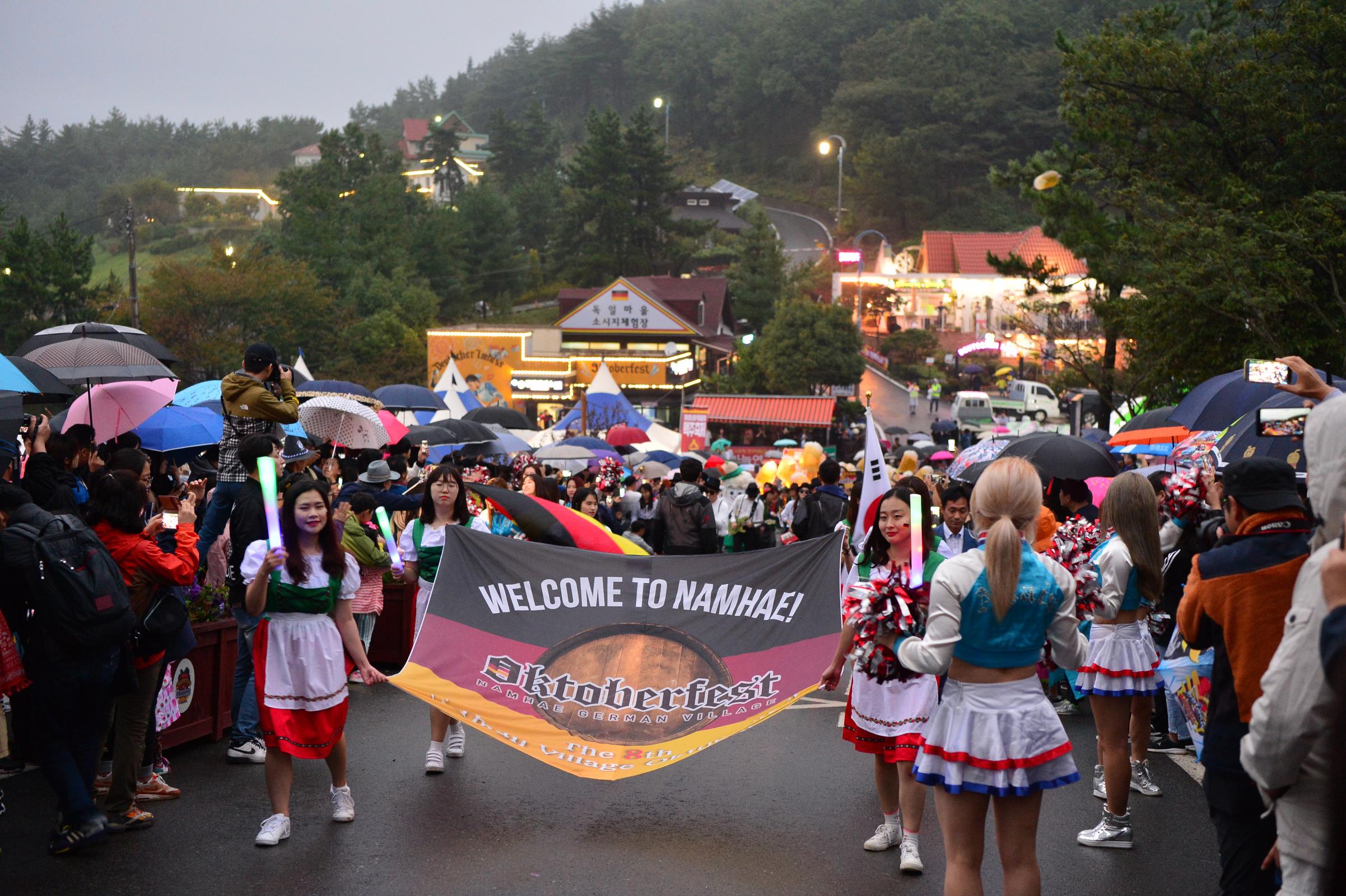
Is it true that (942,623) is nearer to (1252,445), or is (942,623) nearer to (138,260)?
(1252,445)

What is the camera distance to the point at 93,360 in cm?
1191

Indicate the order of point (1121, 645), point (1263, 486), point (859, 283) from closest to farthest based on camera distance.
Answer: point (1263, 486) → point (1121, 645) → point (859, 283)

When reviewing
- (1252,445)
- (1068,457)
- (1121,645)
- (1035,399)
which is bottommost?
(1035,399)

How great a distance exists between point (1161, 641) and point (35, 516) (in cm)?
651

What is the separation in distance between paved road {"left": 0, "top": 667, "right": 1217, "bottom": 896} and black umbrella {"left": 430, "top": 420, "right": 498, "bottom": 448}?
420 inches

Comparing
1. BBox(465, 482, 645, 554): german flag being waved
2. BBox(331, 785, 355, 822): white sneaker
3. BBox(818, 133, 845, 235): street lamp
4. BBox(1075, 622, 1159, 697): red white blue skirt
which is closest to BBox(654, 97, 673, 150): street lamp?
BBox(818, 133, 845, 235): street lamp

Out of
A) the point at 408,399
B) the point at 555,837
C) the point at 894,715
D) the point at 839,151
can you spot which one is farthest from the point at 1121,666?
the point at 839,151

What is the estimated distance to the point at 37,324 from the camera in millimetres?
48344

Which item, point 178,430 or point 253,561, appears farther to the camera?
point 178,430

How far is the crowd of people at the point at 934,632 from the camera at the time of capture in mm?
3041

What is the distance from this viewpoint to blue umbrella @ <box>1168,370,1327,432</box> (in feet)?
36.4

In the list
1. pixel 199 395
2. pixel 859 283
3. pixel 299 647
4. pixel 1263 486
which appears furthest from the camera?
pixel 859 283

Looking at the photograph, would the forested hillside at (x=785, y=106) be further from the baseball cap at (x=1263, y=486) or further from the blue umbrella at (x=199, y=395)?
the baseball cap at (x=1263, y=486)

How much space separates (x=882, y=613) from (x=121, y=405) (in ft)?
30.1
